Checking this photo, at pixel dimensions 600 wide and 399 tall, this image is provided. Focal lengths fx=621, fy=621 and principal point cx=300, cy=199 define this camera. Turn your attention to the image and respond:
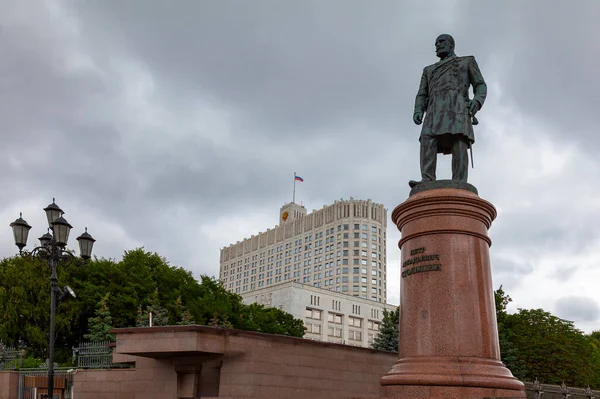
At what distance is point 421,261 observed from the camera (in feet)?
34.1

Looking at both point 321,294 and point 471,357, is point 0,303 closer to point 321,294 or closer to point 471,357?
point 471,357

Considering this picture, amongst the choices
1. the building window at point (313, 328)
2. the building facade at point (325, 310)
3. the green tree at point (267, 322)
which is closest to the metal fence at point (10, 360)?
the green tree at point (267, 322)

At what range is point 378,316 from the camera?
4788 inches

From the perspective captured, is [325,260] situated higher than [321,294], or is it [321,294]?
[325,260]

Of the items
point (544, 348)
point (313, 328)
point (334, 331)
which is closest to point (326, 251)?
point (334, 331)

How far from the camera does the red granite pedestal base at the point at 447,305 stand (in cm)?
924

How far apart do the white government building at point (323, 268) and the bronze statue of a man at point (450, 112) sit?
9554 centimetres

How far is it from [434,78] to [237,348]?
22.7ft

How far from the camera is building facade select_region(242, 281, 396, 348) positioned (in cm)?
10725

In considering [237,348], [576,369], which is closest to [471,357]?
[237,348]

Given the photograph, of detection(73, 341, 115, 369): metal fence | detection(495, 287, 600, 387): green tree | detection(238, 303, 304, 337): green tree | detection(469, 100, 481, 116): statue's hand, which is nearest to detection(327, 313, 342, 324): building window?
detection(238, 303, 304, 337): green tree

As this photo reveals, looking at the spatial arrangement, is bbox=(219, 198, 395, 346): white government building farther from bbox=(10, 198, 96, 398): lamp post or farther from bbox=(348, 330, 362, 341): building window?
bbox=(10, 198, 96, 398): lamp post

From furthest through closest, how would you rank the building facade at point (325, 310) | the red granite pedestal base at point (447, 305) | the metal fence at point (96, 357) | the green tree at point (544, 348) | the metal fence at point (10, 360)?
the building facade at point (325, 310) < the green tree at point (544, 348) < the metal fence at point (10, 360) < the metal fence at point (96, 357) < the red granite pedestal base at point (447, 305)

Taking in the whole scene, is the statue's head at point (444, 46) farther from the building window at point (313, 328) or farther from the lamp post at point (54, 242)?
the building window at point (313, 328)
